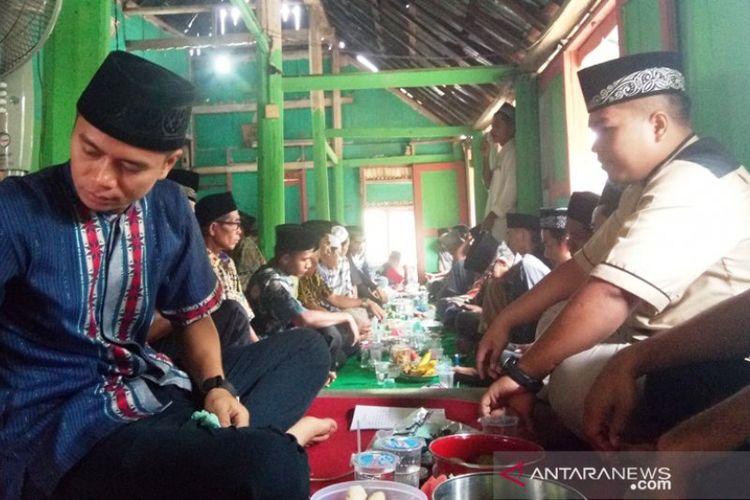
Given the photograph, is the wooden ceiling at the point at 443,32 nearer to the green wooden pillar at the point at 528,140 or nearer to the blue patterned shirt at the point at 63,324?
the green wooden pillar at the point at 528,140

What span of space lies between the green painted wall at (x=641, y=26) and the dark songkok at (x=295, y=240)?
2.13m

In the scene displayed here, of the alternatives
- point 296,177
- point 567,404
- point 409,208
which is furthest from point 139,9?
point 567,404

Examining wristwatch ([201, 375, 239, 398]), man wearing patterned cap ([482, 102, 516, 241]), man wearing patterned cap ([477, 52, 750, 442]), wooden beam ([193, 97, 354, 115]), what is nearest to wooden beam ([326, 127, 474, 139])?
man wearing patterned cap ([482, 102, 516, 241])

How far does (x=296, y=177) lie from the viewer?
11844 millimetres

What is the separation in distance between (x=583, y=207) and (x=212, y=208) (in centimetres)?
209

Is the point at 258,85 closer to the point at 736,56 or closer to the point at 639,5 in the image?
the point at 639,5

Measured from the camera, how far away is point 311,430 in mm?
1902

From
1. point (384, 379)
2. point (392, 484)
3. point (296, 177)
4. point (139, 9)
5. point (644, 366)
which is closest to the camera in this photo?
point (644, 366)

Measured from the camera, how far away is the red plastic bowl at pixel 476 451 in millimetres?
1559

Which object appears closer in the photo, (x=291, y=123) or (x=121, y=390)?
(x=121, y=390)

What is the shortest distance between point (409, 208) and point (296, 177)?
2.47m

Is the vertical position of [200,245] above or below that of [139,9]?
below

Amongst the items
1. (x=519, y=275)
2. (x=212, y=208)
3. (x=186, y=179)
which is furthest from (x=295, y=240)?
(x=519, y=275)

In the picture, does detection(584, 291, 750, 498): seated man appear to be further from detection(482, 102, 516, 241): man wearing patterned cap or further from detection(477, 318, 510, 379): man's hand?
detection(482, 102, 516, 241): man wearing patterned cap
